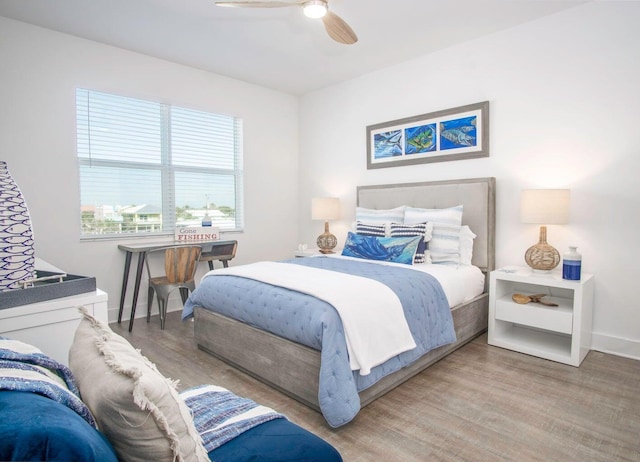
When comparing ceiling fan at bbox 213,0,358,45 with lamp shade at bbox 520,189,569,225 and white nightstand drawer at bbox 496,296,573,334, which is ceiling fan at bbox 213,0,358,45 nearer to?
lamp shade at bbox 520,189,569,225

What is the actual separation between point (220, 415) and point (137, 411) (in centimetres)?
53

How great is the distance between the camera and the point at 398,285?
2412mm

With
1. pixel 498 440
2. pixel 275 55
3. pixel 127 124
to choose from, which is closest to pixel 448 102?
pixel 275 55

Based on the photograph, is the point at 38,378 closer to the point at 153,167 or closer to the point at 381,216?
the point at 381,216

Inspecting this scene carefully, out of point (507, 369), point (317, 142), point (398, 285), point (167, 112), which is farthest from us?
point (317, 142)

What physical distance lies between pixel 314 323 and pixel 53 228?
2.81 metres

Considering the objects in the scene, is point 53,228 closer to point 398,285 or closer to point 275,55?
point 275,55

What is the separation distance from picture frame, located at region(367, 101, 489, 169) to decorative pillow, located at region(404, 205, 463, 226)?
0.62 meters

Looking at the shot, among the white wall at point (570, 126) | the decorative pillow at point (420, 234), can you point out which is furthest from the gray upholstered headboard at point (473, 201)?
the decorative pillow at point (420, 234)

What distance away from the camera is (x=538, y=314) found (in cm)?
277

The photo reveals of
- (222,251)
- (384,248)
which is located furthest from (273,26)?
(222,251)

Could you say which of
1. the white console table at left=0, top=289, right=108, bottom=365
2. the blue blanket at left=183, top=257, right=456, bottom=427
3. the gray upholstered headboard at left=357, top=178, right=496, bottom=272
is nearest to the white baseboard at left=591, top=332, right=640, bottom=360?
the gray upholstered headboard at left=357, top=178, right=496, bottom=272

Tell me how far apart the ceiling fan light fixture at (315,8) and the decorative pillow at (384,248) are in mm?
1905

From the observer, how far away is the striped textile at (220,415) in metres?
1.06
